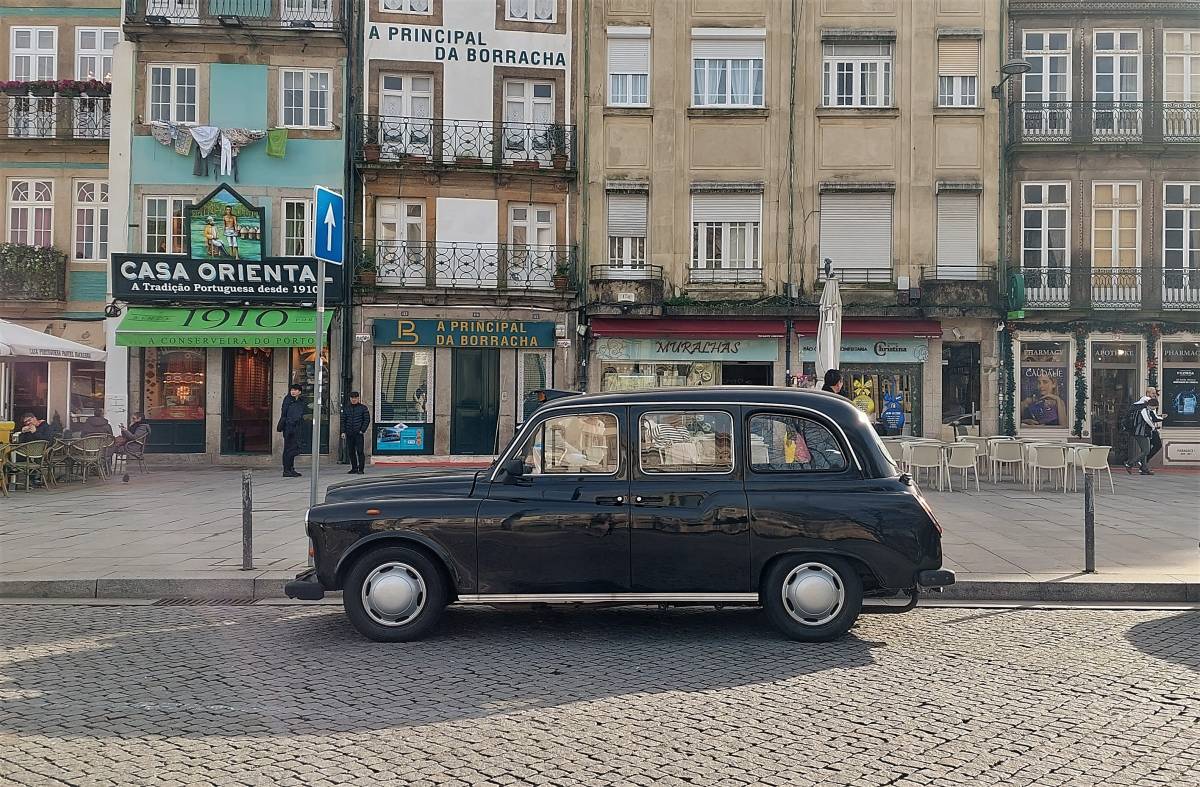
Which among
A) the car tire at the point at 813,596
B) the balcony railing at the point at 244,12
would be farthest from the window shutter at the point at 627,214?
the car tire at the point at 813,596

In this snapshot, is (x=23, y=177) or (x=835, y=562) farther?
(x=23, y=177)

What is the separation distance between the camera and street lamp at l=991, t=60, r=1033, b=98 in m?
20.3

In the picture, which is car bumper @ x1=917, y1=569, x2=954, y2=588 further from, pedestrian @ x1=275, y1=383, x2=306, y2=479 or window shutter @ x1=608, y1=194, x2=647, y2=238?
window shutter @ x1=608, y1=194, x2=647, y2=238

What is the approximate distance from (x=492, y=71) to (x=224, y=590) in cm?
1817

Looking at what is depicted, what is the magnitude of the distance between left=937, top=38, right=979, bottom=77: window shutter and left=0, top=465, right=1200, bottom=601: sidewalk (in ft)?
39.4

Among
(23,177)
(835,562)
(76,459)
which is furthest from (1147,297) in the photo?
(23,177)

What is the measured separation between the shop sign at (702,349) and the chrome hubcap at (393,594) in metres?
16.5

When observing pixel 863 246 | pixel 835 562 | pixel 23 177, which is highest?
pixel 23 177

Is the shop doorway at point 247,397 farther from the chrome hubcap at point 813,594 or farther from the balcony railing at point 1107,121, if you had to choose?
the balcony railing at point 1107,121

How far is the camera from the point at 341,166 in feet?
73.1

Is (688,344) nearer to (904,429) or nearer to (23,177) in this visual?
(904,429)

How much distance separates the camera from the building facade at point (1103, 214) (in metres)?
22.3

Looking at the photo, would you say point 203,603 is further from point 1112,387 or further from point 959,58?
point 1112,387

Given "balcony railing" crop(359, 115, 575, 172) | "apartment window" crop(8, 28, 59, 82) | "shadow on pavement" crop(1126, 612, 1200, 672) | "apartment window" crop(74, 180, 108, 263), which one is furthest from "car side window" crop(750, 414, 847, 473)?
"apartment window" crop(8, 28, 59, 82)
